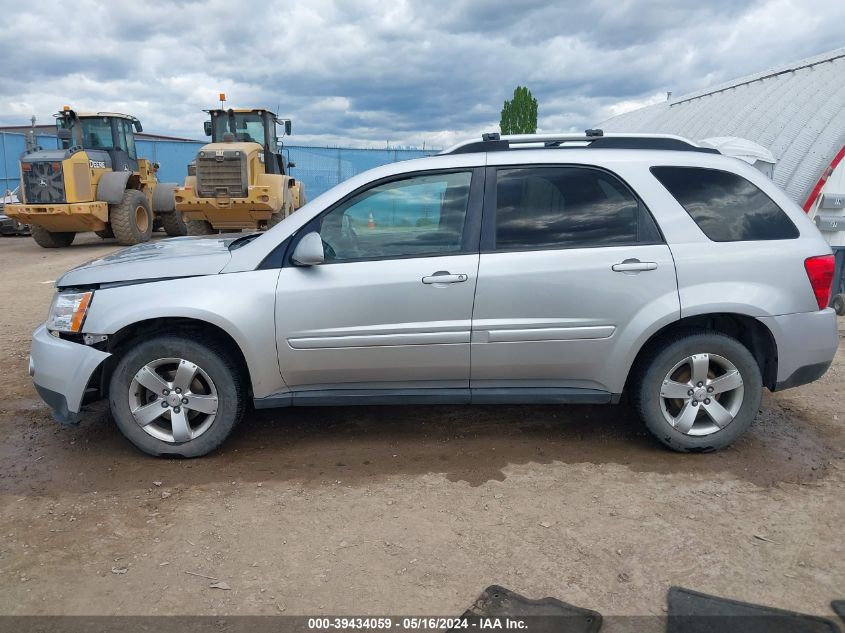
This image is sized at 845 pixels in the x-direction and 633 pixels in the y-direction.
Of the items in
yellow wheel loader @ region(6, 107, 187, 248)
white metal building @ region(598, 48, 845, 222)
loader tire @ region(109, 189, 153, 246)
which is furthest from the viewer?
loader tire @ region(109, 189, 153, 246)

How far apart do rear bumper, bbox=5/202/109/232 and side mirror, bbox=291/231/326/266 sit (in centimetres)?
1301

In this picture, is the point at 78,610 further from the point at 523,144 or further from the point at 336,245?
the point at 523,144

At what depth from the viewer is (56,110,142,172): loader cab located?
50.8 ft

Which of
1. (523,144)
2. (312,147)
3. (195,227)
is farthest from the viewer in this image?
(312,147)

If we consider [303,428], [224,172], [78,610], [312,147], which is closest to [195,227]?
[224,172]

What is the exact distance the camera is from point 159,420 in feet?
12.9

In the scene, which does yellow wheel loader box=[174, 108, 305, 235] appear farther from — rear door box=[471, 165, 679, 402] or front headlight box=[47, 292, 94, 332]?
rear door box=[471, 165, 679, 402]

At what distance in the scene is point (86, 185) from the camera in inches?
586

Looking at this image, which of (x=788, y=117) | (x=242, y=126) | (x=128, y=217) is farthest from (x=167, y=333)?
(x=242, y=126)

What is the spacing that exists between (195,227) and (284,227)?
1312cm

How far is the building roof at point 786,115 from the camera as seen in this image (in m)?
8.48

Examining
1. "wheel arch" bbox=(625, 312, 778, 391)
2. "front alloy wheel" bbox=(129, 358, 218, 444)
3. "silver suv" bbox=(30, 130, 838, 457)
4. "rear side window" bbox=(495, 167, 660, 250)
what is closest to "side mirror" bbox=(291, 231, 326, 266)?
"silver suv" bbox=(30, 130, 838, 457)

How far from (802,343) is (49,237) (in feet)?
55.1

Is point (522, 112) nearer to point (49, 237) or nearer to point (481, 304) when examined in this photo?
point (49, 237)
